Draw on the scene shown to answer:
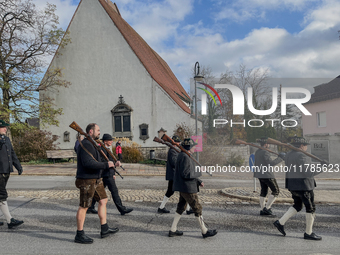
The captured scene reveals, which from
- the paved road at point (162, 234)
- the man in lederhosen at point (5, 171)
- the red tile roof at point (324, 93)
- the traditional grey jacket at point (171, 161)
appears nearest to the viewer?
the paved road at point (162, 234)

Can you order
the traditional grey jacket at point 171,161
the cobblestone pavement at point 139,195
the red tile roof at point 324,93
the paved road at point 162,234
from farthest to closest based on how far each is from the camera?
1. the red tile roof at point 324,93
2. the cobblestone pavement at point 139,195
3. the traditional grey jacket at point 171,161
4. the paved road at point 162,234

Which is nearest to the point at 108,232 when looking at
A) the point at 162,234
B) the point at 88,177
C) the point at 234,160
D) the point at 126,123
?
the point at 162,234

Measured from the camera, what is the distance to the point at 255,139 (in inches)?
317

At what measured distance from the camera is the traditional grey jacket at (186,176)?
5.46m

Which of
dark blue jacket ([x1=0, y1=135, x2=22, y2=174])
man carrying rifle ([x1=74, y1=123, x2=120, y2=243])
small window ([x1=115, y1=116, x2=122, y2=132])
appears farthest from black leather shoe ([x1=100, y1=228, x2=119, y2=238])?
small window ([x1=115, y1=116, x2=122, y2=132])

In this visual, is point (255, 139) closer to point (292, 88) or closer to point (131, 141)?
point (292, 88)

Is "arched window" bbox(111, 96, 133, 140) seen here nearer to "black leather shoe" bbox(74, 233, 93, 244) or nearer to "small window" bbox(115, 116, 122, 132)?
"small window" bbox(115, 116, 122, 132)

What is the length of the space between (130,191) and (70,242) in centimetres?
506

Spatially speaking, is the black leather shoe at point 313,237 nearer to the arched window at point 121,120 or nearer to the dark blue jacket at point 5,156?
the dark blue jacket at point 5,156

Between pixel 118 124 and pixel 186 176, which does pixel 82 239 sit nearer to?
pixel 186 176

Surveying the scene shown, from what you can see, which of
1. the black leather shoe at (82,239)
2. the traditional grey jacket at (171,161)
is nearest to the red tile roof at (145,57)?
the traditional grey jacket at (171,161)

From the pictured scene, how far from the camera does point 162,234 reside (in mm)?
5672

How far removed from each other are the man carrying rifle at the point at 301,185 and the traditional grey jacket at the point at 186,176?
5.45 ft

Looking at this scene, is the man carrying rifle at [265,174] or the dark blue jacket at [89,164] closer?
the dark blue jacket at [89,164]
